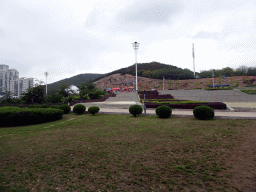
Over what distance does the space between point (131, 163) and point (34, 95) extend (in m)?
17.8

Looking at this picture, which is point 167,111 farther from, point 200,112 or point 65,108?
point 65,108

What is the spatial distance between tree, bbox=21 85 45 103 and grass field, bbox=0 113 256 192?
13602 mm

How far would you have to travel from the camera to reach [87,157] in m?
3.88

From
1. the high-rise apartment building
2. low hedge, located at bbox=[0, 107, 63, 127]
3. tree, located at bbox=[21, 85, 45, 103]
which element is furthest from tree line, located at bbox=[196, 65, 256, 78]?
the high-rise apartment building

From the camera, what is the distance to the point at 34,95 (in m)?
17.5

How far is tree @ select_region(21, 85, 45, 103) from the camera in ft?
56.7

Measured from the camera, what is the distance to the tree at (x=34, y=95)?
17280 mm

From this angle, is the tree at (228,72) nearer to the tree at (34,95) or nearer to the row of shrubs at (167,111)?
the row of shrubs at (167,111)

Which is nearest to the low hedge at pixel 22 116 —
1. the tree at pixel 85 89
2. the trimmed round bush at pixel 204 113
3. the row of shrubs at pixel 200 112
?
the row of shrubs at pixel 200 112

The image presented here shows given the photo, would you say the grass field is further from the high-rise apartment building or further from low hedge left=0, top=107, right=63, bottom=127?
the high-rise apartment building

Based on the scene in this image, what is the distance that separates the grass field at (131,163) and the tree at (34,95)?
13.6 m

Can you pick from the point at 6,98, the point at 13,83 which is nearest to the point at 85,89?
the point at 6,98

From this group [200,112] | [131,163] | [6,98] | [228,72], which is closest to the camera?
[131,163]

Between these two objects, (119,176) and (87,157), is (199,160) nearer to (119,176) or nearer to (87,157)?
(119,176)
